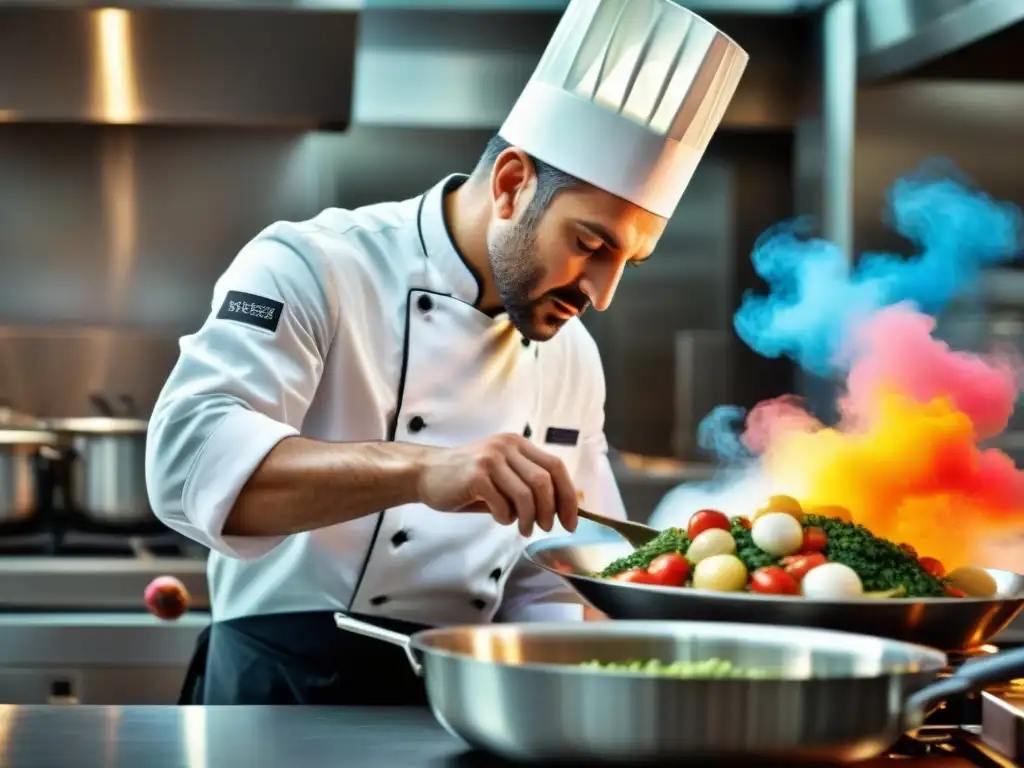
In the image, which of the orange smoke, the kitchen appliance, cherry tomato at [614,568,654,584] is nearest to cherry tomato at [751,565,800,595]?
cherry tomato at [614,568,654,584]

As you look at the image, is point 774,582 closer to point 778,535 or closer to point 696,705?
point 778,535

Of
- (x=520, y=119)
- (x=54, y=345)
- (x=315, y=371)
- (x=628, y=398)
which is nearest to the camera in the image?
(x=315, y=371)

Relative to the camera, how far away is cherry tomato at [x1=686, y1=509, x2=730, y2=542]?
138 centimetres

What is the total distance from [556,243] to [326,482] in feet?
1.49

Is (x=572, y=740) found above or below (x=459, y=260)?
below

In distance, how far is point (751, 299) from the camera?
396cm

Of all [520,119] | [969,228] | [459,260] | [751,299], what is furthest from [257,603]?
[751,299]

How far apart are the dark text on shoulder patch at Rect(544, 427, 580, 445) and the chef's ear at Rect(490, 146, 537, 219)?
1.26 ft

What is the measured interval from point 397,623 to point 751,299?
2.49 meters

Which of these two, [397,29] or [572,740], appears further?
[397,29]

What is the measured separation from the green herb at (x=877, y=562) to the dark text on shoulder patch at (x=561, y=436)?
632mm

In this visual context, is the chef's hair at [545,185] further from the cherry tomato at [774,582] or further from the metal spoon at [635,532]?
the cherry tomato at [774,582]

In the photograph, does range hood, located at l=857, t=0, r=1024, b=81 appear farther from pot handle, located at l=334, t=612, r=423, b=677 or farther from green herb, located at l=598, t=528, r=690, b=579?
pot handle, located at l=334, t=612, r=423, b=677

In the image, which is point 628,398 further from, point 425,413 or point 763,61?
point 425,413
